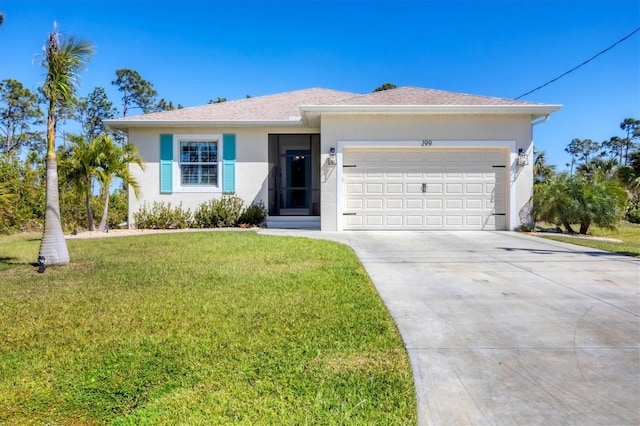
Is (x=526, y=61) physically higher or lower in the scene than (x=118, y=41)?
lower

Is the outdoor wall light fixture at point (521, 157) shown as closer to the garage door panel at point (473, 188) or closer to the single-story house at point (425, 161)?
the single-story house at point (425, 161)

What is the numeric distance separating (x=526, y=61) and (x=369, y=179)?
10096 mm

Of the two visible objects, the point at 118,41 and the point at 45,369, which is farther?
the point at 118,41

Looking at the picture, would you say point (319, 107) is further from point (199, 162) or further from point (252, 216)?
point (199, 162)

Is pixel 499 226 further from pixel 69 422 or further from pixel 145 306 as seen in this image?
pixel 69 422

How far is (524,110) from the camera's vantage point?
419 inches

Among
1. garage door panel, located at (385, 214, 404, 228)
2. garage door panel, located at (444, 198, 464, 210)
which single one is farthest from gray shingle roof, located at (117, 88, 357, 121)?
garage door panel, located at (444, 198, 464, 210)

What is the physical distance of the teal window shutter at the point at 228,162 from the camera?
41.7ft

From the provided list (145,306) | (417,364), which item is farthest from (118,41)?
(417,364)

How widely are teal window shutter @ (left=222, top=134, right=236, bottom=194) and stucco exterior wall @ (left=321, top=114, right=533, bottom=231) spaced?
3578mm

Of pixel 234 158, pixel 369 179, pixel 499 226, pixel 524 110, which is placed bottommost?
pixel 499 226

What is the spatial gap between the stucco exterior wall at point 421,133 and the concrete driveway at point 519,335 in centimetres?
465

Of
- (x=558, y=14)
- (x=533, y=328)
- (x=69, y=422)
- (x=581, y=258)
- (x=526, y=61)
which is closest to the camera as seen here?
(x=69, y=422)

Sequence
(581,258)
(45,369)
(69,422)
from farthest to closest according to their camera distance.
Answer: (581,258)
(45,369)
(69,422)
